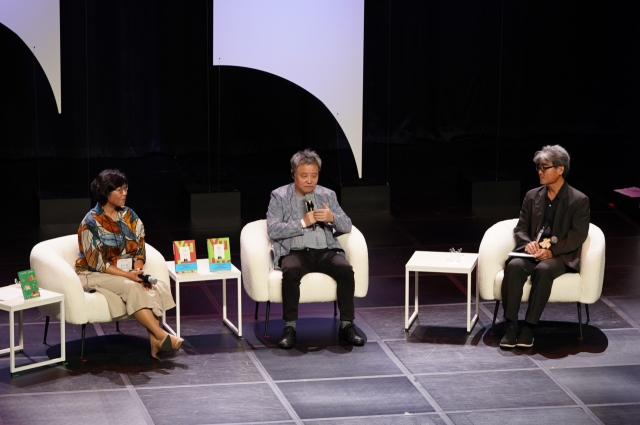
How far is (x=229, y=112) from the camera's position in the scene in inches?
426

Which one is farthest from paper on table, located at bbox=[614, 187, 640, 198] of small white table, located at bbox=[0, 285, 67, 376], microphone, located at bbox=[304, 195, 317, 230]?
small white table, located at bbox=[0, 285, 67, 376]

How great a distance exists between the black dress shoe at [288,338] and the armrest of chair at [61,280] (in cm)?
105

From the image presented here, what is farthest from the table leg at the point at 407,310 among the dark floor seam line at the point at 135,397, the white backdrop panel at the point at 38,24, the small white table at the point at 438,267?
the white backdrop panel at the point at 38,24

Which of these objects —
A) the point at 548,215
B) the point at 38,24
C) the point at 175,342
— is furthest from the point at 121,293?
the point at 38,24

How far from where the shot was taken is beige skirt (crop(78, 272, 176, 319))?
5.75 metres

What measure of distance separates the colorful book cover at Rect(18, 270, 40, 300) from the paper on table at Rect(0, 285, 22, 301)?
4.8 inches

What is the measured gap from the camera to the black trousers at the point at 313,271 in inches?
238

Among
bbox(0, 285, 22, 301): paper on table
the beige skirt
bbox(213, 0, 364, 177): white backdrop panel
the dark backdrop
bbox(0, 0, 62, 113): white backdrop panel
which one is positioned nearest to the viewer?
bbox(0, 285, 22, 301): paper on table

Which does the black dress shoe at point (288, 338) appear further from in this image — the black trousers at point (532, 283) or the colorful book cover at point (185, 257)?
the black trousers at point (532, 283)

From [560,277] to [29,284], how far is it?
2.82 m

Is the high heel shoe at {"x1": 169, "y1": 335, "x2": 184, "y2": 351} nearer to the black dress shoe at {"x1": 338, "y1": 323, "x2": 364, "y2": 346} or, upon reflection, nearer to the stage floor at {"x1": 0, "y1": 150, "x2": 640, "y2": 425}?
the stage floor at {"x1": 0, "y1": 150, "x2": 640, "y2": 425}

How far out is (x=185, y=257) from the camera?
6.13 meters

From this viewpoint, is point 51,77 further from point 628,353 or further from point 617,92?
point 617,92

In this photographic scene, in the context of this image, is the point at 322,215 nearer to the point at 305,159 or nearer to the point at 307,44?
the point at 305,159
